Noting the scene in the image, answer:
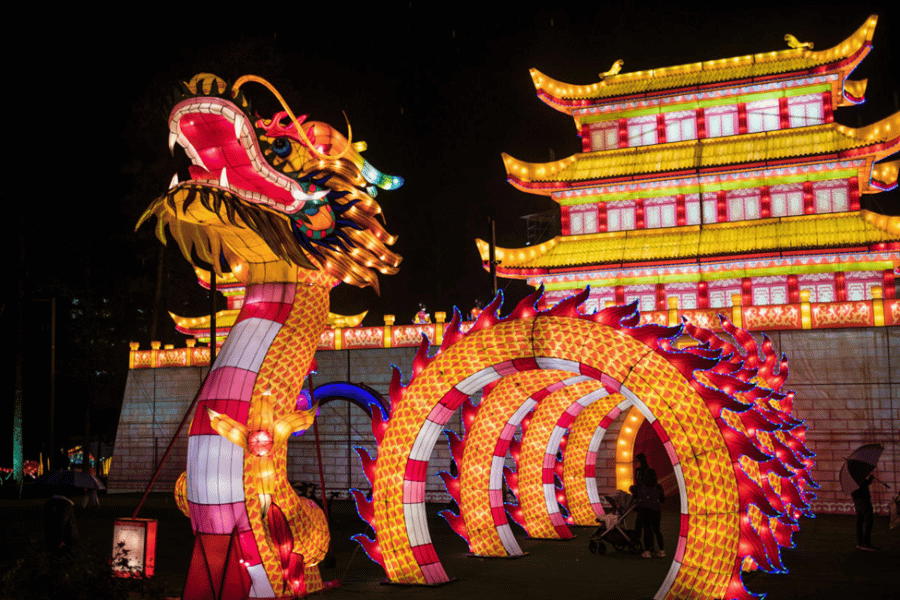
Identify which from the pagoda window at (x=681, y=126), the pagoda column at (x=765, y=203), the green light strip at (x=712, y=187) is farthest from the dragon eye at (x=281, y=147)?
the pagoda window at (x=681, y=126)

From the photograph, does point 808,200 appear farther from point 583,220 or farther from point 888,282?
point 583,220

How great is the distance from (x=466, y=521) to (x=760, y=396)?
4149mm

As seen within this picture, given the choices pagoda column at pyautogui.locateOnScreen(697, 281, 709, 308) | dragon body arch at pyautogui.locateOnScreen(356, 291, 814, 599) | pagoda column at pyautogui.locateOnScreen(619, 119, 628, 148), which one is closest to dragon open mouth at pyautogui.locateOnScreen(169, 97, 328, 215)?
dragon body arch at pyautogui.locateOnScreen(356, 291, 814, 599)

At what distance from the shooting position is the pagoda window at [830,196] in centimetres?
2397

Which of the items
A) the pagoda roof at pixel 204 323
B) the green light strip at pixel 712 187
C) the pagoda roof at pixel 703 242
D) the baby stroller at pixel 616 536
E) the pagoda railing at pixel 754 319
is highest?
the green light strip at pixel 712 187

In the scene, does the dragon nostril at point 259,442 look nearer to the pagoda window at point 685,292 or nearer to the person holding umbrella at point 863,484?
the person holding umbrella at point 863,484

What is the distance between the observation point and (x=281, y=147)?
30.2ft

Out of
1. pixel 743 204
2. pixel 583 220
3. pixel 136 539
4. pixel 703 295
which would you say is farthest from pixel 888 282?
pixel 136 539

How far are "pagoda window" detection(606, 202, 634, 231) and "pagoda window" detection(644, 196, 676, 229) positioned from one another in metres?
0.45

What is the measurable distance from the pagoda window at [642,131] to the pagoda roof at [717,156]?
35 cm

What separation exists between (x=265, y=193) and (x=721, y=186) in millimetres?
Answer: 18525

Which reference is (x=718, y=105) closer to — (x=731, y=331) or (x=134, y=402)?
(x=731, y=331)

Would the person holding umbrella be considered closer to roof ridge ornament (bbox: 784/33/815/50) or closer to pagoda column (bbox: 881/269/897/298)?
pagoda column (bbox: 881/269/897/298)

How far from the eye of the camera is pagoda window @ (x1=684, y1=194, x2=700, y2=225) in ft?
83.1
